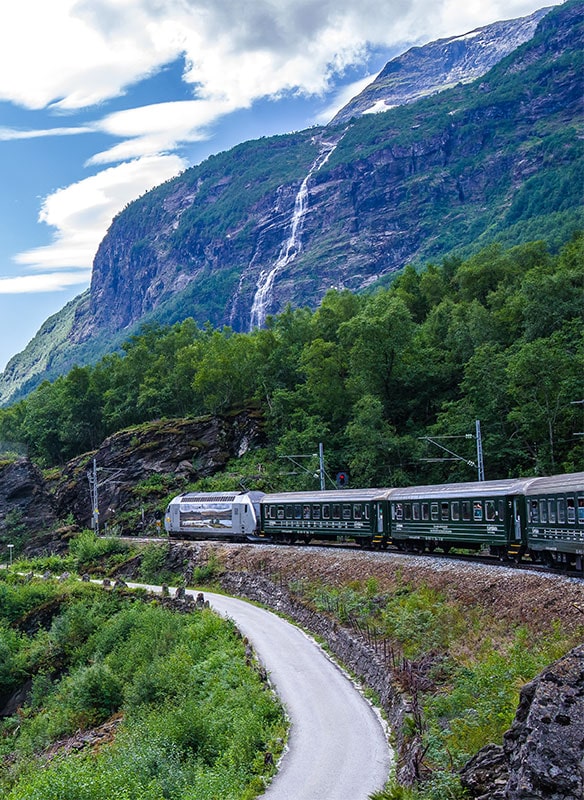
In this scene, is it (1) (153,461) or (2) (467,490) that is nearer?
(2) (467,490)

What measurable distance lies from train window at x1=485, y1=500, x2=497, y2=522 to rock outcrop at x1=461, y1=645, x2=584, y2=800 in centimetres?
2354

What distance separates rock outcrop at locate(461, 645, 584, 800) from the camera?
10.1 meters

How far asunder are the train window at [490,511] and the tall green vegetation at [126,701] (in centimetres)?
1158

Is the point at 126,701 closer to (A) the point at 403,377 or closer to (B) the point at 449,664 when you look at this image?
(B) the point at 449,664

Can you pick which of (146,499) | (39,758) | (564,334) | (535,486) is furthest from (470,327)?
(39,758)

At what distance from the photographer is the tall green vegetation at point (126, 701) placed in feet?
64.7

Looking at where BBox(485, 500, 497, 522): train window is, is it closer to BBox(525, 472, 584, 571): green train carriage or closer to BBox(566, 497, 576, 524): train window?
BBox(525, 472, 584, 571): green train carriage

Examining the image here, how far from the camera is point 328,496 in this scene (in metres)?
49.2

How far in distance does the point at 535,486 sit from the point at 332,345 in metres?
47.5

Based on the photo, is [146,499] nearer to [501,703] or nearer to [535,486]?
[535,486]

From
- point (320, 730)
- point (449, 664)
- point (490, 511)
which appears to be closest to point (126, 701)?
point (320, 730)

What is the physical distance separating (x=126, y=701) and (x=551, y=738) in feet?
83.1

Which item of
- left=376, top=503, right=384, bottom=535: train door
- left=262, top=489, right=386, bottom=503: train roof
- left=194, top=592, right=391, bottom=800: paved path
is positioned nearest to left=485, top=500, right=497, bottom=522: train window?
left=194, top=592, right=391, bottom=800: paved path

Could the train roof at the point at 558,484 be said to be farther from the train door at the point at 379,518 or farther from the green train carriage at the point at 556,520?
the train door at the point at 379,518
